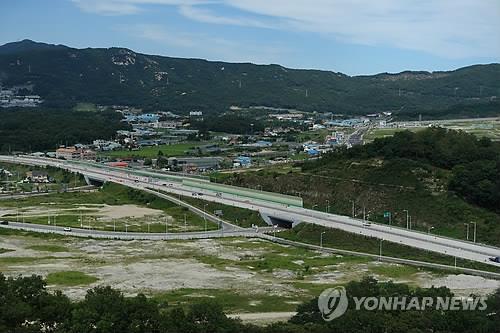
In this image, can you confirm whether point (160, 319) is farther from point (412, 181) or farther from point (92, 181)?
point (92, 181)

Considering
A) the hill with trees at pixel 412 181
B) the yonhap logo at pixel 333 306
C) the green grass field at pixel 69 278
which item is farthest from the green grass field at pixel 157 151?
the yonhap logo at pixel 333 306

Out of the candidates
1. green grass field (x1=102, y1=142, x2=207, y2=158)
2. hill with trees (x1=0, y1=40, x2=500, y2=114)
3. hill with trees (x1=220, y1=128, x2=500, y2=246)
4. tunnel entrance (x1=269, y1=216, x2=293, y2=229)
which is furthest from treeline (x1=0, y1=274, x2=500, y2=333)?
hill with trees (x1=0, y1=40, x2=500, y2=114)

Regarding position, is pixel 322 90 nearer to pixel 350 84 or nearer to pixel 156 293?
pixel 350 84

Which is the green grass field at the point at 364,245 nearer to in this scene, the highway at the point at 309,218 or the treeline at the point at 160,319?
the highway at the point at 309,218

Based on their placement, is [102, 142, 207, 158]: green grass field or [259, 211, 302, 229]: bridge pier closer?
[259, 211, 302, 229]: bridge pier

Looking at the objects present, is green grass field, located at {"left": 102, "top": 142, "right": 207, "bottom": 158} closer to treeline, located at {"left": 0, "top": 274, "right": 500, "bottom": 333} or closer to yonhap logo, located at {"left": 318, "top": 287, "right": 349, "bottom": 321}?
yonhap logo, located at {"left": 318, "top": 287, "right": 349, "bottom": 321}

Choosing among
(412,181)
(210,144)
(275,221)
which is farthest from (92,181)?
(412,181)
